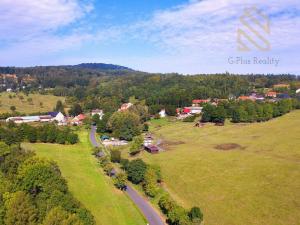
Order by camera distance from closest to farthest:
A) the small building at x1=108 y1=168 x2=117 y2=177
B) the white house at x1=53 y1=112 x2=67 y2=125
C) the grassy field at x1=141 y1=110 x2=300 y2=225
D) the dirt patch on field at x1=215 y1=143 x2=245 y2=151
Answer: the grassy field at x1=141 y1=110 x2=300 y2=225
the small building at x1=108 y1=168 x2=117 y2=177
the dirt patch on field at x1=215 y1=143 x2=245 y2=151
the white house at x1=53 y1=112 x2=67 y2=125

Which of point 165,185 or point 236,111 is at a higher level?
point 236,111

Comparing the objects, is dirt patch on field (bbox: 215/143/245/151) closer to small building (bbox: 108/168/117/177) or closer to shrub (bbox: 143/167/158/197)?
small building (bbox: 108/168/117/177)

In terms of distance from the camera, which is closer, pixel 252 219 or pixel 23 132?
pixel 252 219

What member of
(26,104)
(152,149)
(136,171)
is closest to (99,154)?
(152,149)

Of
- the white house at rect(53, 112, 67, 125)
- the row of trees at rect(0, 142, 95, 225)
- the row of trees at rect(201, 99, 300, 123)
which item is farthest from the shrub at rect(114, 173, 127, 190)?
the white house at rect(53, 112, 67, 125)

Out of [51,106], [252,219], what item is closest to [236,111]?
[252,219]

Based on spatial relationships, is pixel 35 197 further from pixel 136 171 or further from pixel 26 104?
pixel 26 104

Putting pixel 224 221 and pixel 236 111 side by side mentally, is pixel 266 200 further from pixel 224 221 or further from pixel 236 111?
pixel 236 111
